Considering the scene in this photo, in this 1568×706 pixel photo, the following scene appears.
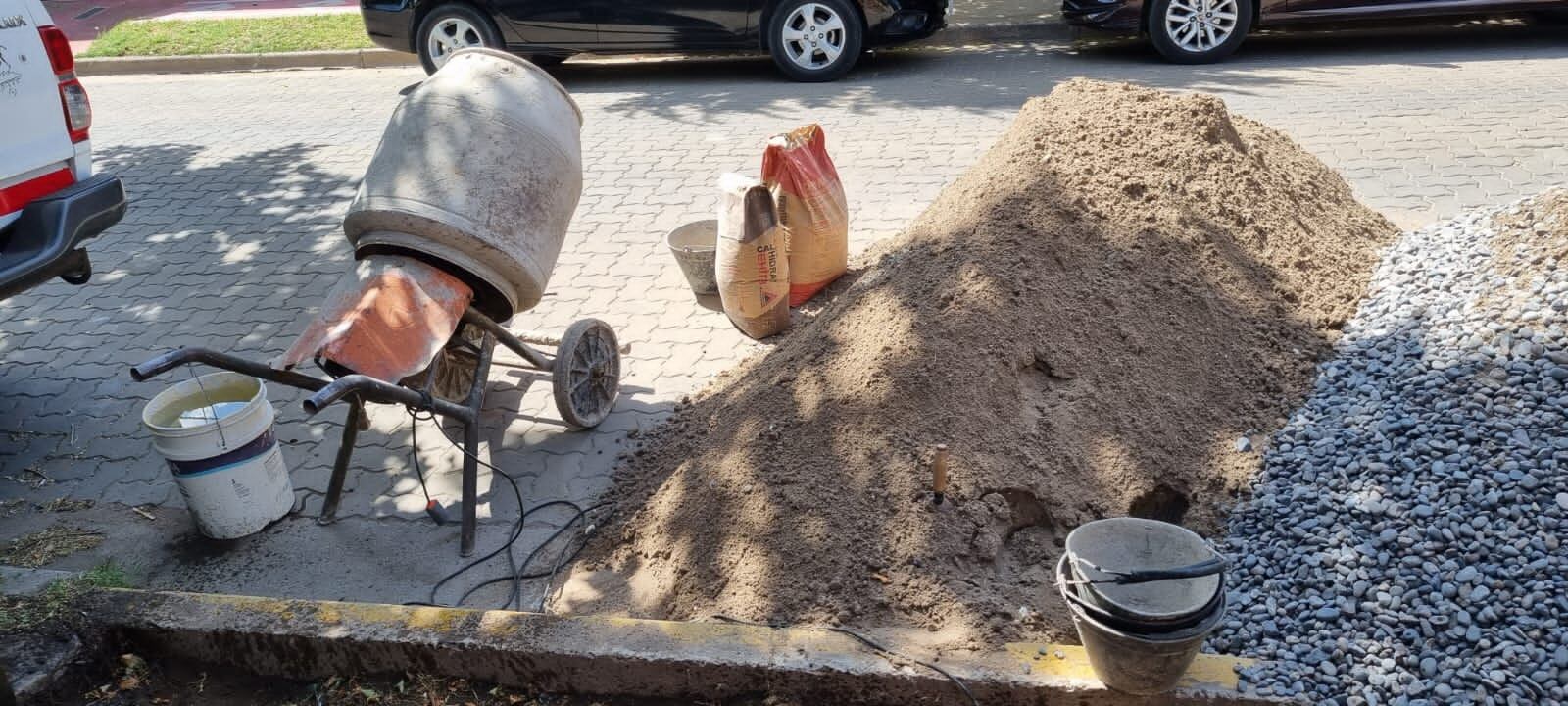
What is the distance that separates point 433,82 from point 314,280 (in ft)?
10.00

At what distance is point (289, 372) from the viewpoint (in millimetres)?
3734

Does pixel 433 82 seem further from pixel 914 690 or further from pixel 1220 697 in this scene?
pixel 1220 697

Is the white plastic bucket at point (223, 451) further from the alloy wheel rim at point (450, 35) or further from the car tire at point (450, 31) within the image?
the alloy wheel rim at point (450, 35)

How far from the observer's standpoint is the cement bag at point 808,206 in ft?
18.6

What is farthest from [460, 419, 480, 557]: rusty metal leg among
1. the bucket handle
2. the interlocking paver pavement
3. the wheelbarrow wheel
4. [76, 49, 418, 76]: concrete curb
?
[76, 49, 418, 76]: concrete curb

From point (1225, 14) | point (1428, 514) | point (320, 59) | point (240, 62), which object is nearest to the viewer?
point (1428, 514)

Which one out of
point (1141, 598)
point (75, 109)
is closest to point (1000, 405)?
point (1141, 598)

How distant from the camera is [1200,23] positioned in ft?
33.4

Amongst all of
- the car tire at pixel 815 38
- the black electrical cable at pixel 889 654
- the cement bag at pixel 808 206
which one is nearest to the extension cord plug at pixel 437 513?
the black electrical cable at pixel 889 654

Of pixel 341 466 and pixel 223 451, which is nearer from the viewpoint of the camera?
pixel 223 451

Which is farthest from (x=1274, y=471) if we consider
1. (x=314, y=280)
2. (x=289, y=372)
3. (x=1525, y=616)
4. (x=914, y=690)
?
(x=314, y=280)

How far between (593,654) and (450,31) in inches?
359

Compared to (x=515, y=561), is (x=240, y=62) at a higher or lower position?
higher

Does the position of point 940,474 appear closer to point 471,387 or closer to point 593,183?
point 471,387
